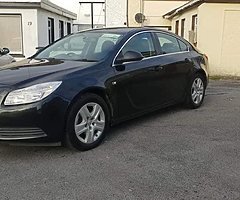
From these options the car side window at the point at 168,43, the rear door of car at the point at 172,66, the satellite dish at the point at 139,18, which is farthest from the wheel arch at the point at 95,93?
the satellite dish at the point at 139,18

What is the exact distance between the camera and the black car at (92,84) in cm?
385

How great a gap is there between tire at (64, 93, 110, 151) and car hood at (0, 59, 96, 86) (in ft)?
1.43

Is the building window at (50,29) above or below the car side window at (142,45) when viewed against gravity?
above

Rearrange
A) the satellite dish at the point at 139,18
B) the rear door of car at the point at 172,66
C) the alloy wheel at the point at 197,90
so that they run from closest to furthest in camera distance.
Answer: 1. the rear door of car at the point at 172,66
2. the alloy wheel at the point at 197,90
3. the satellite dish at the point at 139,18

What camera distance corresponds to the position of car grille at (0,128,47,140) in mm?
3832

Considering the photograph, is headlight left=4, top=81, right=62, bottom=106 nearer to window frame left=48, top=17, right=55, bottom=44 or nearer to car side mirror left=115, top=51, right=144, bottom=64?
car side mirror left=115, top=51, right=144, bottom=64

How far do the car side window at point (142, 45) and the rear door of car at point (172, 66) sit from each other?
0.17m

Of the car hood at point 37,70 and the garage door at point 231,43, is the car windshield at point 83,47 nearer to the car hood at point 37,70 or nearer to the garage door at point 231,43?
the car hood at point 37,70

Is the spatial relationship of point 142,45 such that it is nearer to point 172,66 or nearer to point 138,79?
point 138,79

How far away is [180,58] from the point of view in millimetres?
6172

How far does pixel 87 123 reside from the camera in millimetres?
4352

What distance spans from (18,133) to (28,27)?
12.5 metres

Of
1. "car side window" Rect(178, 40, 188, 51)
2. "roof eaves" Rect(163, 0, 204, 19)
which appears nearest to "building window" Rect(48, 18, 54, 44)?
"roof eaves" Rect(163, 0, 204, 19)

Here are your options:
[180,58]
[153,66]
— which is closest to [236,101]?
[180,58]
